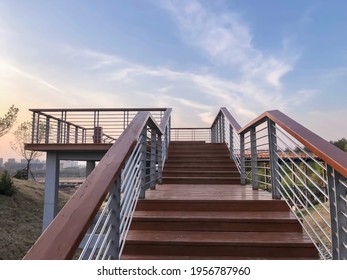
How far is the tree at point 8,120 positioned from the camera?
46.5ft

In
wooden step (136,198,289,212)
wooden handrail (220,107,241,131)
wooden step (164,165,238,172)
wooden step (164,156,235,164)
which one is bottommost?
wooden step (136,198,289,212)

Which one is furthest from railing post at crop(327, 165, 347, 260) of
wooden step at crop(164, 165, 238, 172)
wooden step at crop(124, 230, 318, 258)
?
wooden step at crop(164, 165, 238, 172)

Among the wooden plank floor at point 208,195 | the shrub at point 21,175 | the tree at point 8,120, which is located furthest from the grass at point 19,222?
the wooden plank floor at point 208,195

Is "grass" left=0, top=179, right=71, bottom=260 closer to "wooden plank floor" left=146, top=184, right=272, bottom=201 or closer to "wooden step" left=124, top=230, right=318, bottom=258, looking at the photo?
"wooden plank floor" left=146, top=184, right=272, bottom=201

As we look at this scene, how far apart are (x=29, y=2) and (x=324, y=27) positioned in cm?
628

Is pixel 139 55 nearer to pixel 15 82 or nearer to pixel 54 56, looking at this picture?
pixel 54 56

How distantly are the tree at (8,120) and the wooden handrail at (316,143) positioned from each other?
1513cm

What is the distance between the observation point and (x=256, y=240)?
223 cm

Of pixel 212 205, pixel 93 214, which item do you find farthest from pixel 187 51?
pixel 93 214

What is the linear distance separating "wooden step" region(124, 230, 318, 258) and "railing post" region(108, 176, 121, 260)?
47cm

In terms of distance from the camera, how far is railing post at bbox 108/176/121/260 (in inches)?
65.3

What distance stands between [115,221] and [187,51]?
24.7ft

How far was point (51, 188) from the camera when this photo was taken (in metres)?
7.32
